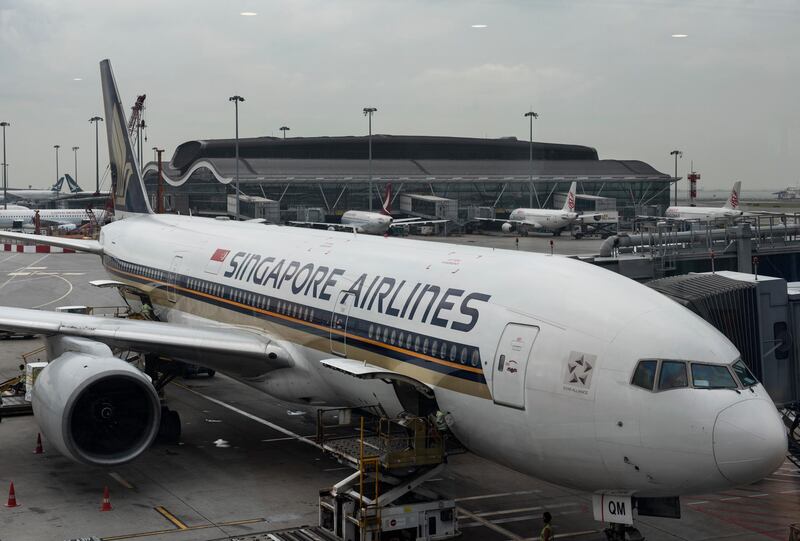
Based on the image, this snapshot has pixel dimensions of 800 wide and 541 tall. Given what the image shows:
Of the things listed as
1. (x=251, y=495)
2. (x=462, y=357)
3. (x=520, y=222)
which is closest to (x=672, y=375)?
(x=462, y=357)

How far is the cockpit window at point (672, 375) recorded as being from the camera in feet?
44.5

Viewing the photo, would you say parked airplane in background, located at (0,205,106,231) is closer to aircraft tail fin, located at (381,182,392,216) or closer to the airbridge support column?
aircraft tail fin, located at (381,182,392,216)

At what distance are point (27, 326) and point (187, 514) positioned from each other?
5952 mm

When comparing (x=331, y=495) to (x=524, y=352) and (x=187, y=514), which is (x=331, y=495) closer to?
(x=187, y=514)

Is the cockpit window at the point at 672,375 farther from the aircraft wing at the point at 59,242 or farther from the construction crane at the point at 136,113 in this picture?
the construction crane at the point at 136,113

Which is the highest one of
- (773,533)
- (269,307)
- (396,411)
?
(269,307)

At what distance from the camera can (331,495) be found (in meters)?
17.0

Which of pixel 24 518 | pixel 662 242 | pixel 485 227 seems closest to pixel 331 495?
pixel 24 518

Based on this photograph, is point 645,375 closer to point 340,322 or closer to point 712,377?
point 712,377

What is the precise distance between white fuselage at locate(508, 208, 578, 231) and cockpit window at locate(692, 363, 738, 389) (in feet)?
190

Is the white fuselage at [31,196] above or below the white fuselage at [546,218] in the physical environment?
above

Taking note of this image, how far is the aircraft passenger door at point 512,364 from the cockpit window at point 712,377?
251 cm

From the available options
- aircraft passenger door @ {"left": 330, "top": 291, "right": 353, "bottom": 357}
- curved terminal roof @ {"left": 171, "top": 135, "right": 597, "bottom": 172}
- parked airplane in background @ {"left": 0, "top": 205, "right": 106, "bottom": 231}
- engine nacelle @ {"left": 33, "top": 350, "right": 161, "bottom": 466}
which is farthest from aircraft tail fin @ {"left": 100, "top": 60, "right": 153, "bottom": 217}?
parked airplane in background @ {"left": 0, "top": 205, "right": 106, "bottom": 231}

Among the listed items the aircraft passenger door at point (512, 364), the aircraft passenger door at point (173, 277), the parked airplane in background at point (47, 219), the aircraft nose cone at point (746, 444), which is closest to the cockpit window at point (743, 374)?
the aircraft nose cone at point (746, 444)
